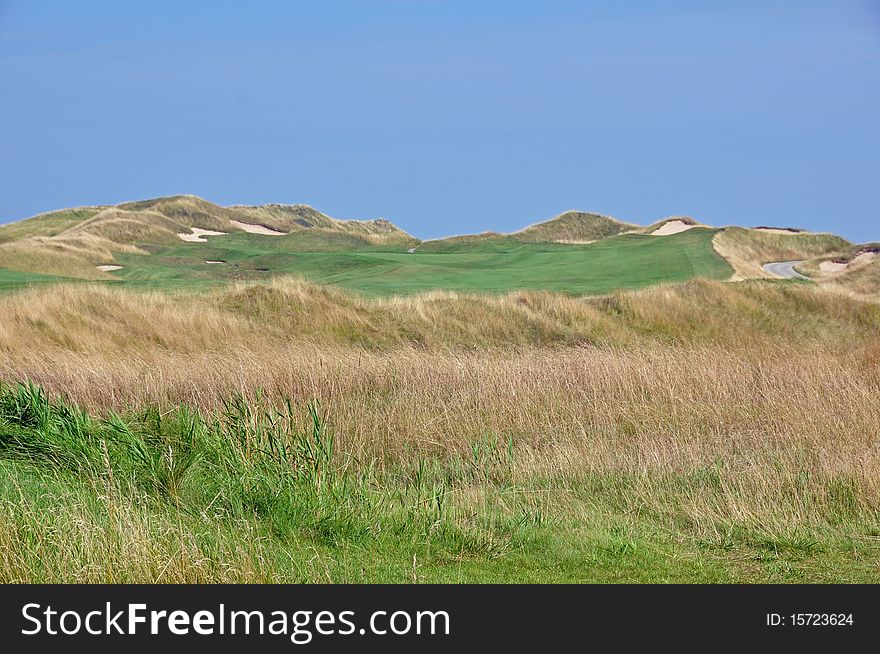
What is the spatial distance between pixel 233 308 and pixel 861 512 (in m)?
17.3

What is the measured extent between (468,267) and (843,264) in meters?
25.5

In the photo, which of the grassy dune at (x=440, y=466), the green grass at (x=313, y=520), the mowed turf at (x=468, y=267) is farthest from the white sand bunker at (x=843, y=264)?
the green grass at (x=313, y=520)

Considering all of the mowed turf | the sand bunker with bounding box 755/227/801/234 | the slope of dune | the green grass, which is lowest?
the green grass

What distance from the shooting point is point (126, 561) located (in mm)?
5508

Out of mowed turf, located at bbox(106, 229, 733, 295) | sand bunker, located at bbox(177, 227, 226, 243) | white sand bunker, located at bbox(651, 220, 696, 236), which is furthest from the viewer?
white sand bunker, located at bbox(651, 220, 696, 236)

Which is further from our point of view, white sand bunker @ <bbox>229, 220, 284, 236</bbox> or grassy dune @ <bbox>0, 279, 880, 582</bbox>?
white sand bunker @ <bbox>229, 220, 284, 236</bbox>

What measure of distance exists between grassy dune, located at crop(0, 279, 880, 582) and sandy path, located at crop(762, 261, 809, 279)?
96.5 ft

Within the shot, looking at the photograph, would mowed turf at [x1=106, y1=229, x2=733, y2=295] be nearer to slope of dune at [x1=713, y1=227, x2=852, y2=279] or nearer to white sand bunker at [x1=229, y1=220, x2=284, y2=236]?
slope of dune at [x1=713, y1=227, x2=852, y2=279]

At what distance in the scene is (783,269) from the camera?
49625 millimetres

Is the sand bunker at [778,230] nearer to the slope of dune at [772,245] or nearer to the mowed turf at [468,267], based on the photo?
the slope of dune at [772,245]

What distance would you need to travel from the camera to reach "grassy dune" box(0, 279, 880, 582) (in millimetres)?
6242

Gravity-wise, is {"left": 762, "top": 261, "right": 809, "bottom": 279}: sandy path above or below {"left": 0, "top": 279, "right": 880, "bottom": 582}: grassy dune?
above

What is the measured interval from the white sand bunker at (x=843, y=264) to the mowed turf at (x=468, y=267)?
6.74m

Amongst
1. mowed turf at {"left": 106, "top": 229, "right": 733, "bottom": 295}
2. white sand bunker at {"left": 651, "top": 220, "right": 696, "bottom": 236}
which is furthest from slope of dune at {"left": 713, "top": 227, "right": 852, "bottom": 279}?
white sand bunker at {"left": 651, "top": 220, "right": 696, "bottom": 236}
